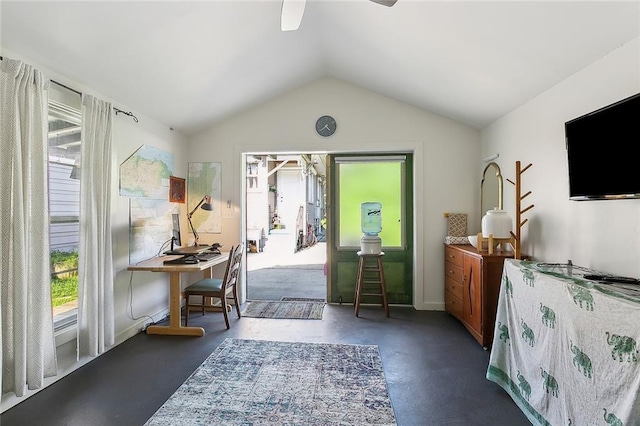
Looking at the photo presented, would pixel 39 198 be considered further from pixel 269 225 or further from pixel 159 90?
pixel 269 225

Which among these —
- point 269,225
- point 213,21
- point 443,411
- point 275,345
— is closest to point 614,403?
point 443,411

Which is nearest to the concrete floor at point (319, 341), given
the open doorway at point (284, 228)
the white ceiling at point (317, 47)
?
the open doorway at point (284, 228)

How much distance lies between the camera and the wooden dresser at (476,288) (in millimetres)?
2928

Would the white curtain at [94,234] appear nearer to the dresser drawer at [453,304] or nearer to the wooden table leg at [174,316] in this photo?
the wooden table leg at [174,316]

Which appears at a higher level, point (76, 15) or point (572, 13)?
point (76, 15)

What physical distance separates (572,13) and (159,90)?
10.8ft

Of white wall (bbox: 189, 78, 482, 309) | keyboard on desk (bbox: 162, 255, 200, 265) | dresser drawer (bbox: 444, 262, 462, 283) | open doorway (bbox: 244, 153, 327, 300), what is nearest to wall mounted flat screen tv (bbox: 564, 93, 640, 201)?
dresser drawer (bbox: 444, 262, 462, 283)

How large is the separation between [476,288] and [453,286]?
64cm

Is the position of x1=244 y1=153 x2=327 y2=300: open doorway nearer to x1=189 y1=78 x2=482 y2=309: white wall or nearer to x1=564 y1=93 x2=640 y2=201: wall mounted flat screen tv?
x1=189 y1=78 x2=482 y2=309: white wall

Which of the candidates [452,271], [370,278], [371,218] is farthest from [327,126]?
[452,271]

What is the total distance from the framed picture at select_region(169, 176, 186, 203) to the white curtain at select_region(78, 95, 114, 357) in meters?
1.23

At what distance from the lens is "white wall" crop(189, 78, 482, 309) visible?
13.3 feet

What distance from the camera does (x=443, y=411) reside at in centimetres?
203

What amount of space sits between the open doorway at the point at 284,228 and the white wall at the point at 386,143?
3.16 ft
